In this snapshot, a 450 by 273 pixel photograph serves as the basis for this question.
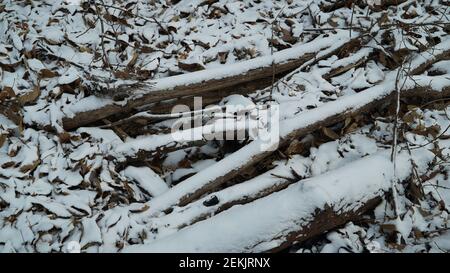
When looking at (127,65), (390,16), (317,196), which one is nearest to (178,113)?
(127,65)

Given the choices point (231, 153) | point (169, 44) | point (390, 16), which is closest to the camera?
point (231, 153)

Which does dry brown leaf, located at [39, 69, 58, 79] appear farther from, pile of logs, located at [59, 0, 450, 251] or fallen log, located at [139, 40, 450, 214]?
fallen log, located at [139, 40, 450, 214]

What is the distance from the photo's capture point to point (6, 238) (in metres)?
2.19

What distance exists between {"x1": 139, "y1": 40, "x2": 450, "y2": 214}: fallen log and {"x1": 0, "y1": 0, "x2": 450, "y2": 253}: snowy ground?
1cm

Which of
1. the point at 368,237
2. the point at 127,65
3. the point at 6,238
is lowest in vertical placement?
the point at 368,237

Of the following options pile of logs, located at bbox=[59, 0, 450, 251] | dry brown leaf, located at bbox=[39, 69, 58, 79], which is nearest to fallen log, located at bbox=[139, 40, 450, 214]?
pile of logs, located at bbox=[59, 0, 450, 251]

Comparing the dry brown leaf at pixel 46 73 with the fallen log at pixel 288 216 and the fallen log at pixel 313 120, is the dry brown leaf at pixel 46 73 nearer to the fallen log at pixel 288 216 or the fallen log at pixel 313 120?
the fallen log at pixel 313 120

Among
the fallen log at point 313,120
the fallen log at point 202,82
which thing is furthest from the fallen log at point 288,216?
the fallen log at point 202,82

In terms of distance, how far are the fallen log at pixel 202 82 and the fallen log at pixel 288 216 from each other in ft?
3.63

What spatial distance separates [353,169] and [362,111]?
0.66 metres
